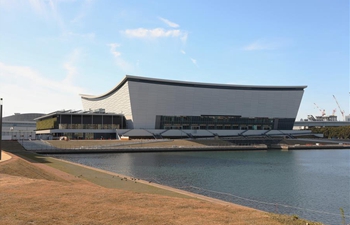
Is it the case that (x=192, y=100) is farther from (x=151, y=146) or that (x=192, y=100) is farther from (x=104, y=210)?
(x=104, y=210)

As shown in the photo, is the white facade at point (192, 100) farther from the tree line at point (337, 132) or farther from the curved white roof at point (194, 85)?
the tree line at point (337, 132)

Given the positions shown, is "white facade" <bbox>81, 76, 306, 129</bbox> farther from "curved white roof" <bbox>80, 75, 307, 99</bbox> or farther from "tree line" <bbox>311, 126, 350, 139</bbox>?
"tree line" <bbox>311, 126, 350, 139</bbox>

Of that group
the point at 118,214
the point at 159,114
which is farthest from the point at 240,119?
the point at 118,214

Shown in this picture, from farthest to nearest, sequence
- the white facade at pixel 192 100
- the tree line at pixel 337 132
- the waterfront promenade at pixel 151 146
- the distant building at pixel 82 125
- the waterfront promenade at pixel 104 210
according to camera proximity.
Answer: the tree line at pixel 337 132 → the white facade at pixel 192 100 → the distant building at pixel 82 125 → the waterfront promenade at pixel 151 146 → the waterfront promenade at pixel 104 210

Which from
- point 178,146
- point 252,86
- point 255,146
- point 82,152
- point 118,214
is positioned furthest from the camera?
point 252,86

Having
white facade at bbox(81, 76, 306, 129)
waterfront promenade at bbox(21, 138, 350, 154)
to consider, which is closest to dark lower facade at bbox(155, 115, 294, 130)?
white facade at bbox(81, 76, 306, 129)

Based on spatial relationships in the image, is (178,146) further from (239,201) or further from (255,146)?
(239,201)

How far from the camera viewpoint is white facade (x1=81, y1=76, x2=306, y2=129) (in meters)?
99.4

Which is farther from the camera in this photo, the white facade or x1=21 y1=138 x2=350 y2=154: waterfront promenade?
the white facade

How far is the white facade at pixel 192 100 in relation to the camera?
9944 cm

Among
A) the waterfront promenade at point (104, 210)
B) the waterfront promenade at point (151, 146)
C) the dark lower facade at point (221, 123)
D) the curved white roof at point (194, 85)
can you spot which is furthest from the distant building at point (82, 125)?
the waterfront promenade at point (104, 210)

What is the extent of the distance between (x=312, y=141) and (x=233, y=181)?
79.4 metres

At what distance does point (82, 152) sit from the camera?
214ft

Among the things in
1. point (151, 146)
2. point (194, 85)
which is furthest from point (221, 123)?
point (151, 146)
